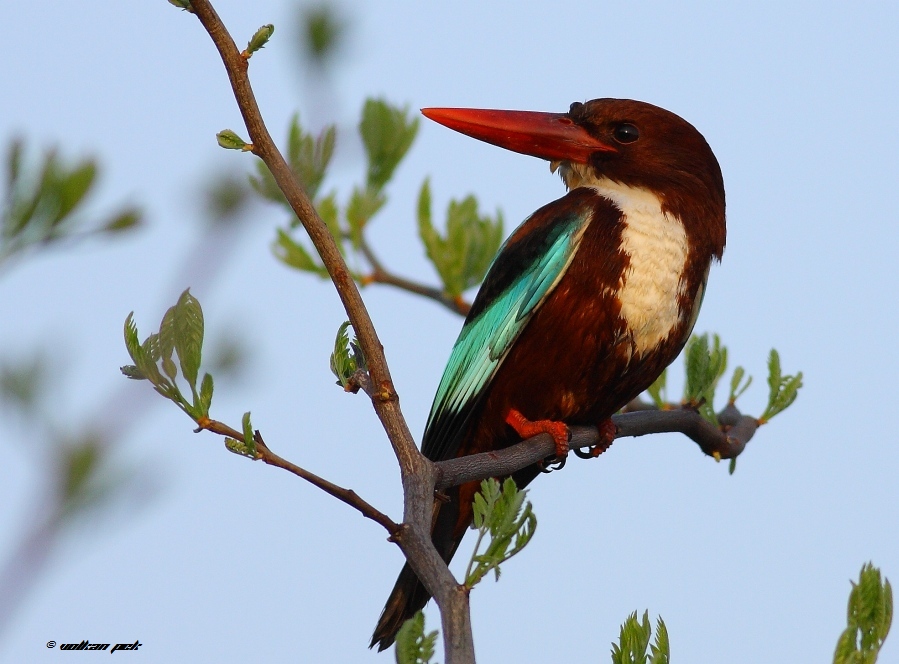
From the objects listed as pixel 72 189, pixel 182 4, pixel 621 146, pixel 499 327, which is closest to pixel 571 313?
pixel 499 327

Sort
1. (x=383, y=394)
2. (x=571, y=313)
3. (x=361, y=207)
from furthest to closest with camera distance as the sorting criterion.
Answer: (x=361, y=207)
(x=571, y=313)
(x=383, y=394)

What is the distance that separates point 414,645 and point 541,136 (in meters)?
2.68

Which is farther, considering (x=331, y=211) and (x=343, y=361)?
(x=331, y=211)

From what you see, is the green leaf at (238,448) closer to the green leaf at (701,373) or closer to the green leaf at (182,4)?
the green leaf at (182,4)

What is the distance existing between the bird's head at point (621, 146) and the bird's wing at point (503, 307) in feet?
0.82

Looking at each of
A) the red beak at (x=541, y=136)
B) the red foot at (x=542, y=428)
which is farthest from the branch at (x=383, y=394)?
the red beak at (x=541, y=136)

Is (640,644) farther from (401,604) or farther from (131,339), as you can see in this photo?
(401,604)

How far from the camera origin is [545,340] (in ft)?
11.8

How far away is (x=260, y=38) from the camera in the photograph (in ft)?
6.57

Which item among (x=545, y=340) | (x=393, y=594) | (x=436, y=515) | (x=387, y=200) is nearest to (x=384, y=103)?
(x=387, y=200)

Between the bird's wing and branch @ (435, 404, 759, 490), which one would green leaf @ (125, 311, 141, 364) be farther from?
the bird's wing

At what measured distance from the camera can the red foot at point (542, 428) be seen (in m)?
3.49

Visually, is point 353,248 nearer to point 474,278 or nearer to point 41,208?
point 474,278

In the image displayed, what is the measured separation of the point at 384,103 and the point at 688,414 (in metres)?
1.54
